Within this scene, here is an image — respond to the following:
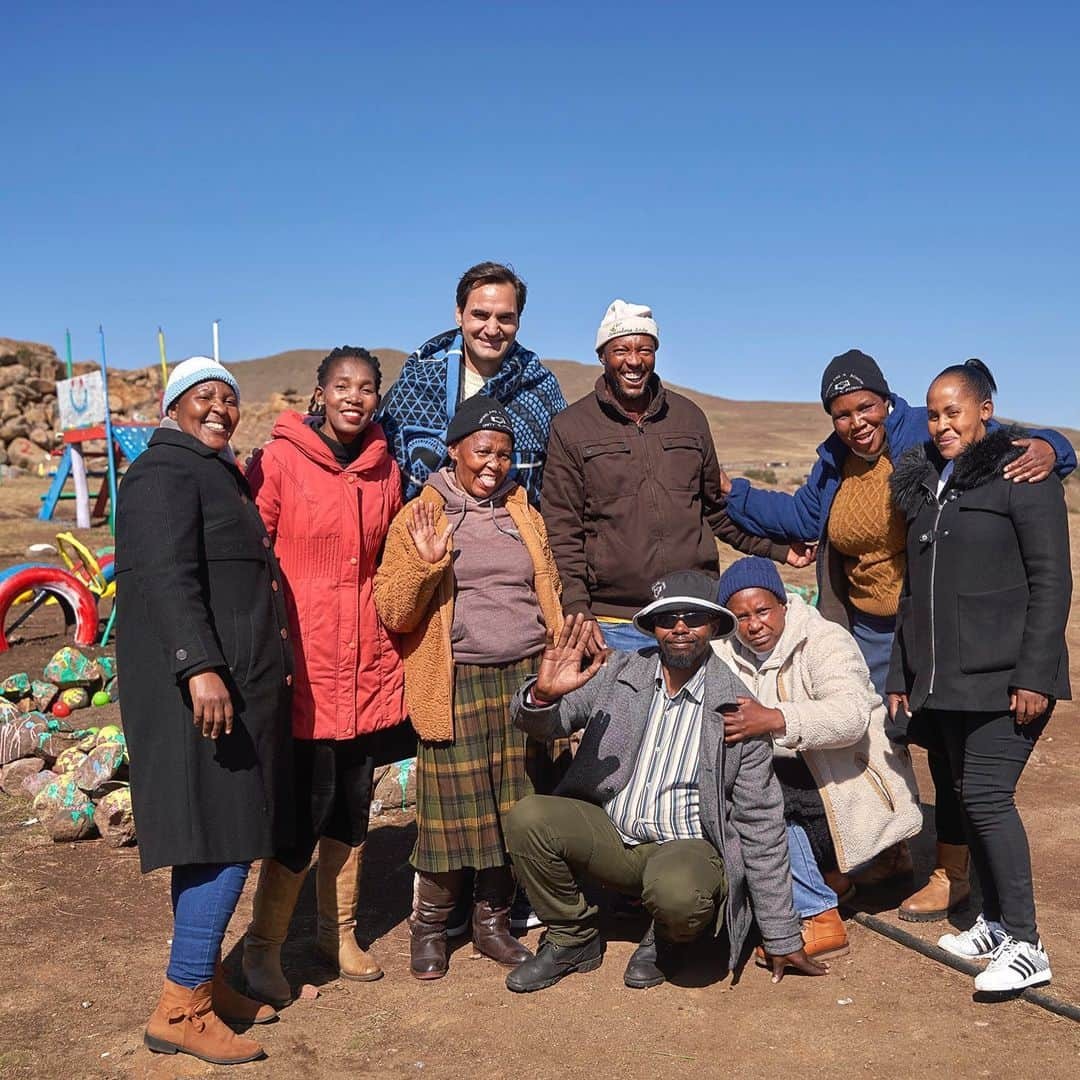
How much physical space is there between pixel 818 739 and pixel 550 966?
1.18 metres

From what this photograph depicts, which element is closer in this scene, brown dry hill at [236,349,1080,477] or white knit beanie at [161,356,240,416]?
white knit beanie at [161,356,240,416]

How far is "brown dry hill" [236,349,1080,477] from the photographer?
52.2 meters

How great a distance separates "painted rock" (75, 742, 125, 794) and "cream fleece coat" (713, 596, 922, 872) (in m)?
3.06

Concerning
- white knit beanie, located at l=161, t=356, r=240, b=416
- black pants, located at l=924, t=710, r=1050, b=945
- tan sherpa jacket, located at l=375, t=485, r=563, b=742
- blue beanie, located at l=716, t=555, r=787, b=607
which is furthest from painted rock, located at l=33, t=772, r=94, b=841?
black pants, located at l=924, t=710, r=1050, b=945

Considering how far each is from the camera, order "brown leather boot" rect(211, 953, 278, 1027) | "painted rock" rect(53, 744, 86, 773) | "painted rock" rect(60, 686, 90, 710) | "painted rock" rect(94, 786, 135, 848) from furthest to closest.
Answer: "painted rock" rect(60, 686, 90, 710)
"painted rock" rect(53, 744, 86, 773)
"painted rock" rect(94, 786, 135, 848)
"brown leather boot" rect(211, 953, 278, 1027)

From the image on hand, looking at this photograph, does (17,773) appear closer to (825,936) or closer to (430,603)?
(430,603)

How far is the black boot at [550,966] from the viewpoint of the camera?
155 inches

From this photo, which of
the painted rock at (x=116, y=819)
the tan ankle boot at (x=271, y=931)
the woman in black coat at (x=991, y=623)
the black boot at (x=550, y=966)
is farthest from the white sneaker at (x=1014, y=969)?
the painted rock at (x=116, y=819)

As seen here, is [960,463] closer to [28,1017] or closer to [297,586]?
[297,586]

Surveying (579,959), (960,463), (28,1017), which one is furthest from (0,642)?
(960,463)

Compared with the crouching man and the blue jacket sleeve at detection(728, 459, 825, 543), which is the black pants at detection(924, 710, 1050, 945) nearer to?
the crouching man

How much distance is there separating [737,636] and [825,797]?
645mm

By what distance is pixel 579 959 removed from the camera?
13.3 ft

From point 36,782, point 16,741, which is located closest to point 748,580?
point 36,782
